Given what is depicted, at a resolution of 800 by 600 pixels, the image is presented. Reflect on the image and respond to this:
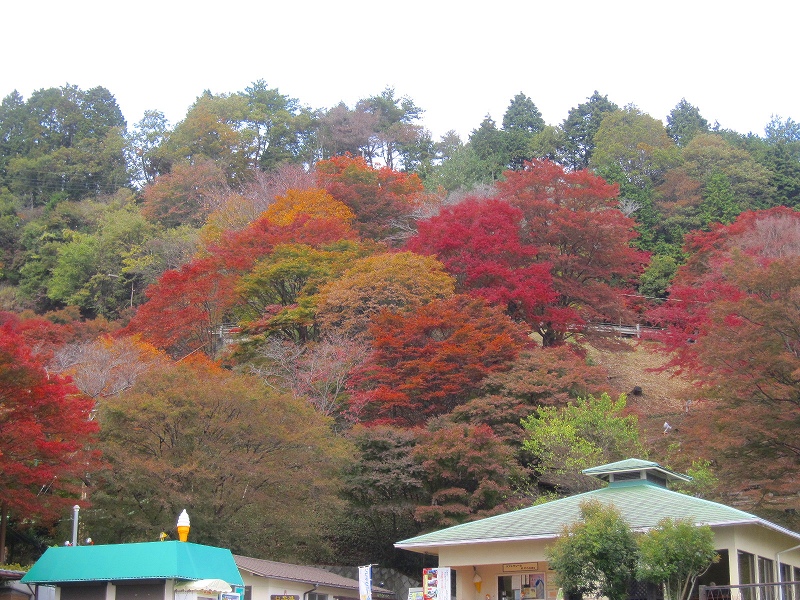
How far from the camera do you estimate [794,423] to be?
23.7 m

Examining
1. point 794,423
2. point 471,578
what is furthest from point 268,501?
point 794,423

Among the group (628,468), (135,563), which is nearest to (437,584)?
(628,468)

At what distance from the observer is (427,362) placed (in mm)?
31672

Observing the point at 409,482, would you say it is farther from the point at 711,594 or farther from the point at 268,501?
the point at 711,594

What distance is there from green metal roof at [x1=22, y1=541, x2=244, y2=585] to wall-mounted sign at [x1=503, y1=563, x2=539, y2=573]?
6.09 meters

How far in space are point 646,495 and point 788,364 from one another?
6203mm

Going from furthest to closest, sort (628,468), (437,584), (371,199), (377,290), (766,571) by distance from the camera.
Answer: (371,199), (377,290), (628,468), (437,584), (766,571)

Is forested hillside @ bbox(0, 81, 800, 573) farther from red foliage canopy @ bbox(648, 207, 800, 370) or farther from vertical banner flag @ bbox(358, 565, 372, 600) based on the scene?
vertical banner flag @ bbox(358, 565, 372, 600)

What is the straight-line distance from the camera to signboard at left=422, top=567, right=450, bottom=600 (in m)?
21.0

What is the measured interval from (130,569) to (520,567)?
860 cm

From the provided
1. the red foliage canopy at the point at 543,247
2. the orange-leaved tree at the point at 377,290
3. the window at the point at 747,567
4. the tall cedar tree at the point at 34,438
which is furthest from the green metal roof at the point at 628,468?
the red foliage canopy at the point at 543,247

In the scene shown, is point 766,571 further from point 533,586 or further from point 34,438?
point 34,438

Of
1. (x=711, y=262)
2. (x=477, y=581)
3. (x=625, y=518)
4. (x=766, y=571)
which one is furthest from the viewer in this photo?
(x=711, y=262)

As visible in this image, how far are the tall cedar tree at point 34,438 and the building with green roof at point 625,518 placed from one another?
8.76 meters
